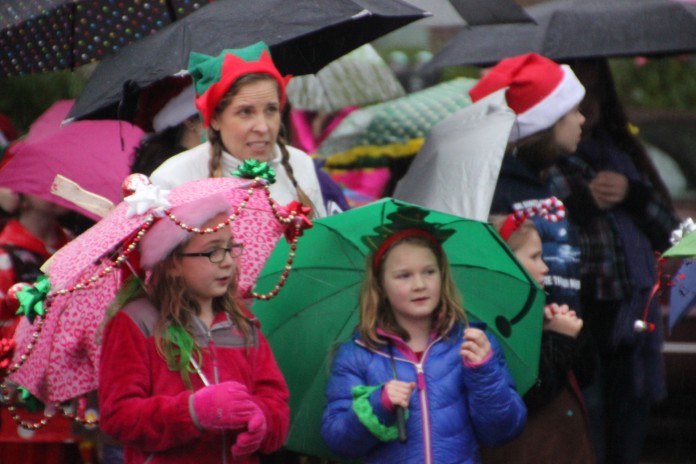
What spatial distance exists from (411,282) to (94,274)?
1.15 metres

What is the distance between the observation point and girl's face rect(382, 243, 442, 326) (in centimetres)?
536

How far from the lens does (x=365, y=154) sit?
A: 838 cm

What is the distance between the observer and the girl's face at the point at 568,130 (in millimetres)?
6234

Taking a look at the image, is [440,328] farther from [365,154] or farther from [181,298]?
[365,154]

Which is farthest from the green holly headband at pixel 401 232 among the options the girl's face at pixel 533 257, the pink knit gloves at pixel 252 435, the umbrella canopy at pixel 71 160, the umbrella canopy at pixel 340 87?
the umbrella canopy at pixel 340 87

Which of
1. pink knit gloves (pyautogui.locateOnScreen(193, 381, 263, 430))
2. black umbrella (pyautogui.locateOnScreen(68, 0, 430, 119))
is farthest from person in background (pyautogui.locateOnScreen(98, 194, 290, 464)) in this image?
black umbrella (pyautogui.locateOnScreen(68, 0, 430, 119))

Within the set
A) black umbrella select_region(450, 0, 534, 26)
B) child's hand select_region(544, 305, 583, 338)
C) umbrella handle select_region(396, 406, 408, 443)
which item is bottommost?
child's hand select_region(544, 305, 583, 338)

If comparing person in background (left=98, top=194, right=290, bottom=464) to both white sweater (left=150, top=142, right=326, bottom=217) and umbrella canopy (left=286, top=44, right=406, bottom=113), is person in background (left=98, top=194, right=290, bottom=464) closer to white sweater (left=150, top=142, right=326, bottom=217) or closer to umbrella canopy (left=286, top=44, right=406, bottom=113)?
white sweater (left=150, top=142, right=326, bottom=217)

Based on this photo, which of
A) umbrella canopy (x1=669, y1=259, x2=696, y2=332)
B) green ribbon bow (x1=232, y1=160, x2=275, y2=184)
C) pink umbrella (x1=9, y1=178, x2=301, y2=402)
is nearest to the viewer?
pink umbrella (x1=9, y1=178, x2=301, y2=402)

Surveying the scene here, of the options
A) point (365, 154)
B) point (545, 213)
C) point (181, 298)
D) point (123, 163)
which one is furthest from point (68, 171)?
point (365, 154)

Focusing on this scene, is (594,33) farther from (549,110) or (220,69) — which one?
(220,69)

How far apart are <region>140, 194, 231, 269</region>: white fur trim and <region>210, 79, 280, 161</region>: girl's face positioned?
637mm

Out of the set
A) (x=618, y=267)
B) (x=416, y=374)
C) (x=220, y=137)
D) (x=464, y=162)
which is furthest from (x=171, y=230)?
(x=618, y=267)

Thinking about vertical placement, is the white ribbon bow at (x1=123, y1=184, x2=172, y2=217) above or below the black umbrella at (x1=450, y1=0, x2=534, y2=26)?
above
